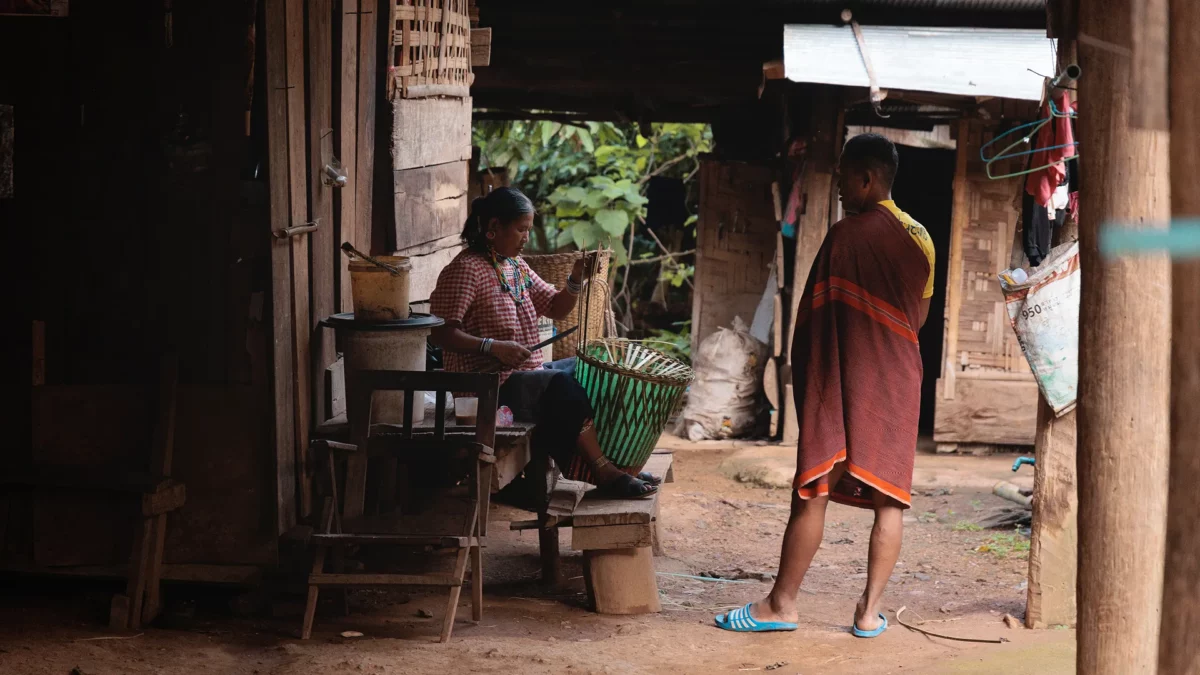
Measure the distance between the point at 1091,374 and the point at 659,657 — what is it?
2.24m

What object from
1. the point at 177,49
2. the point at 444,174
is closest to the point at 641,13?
the point at 444,174

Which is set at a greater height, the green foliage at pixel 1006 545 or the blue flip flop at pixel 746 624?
the blue flip flop at pixel 746 624

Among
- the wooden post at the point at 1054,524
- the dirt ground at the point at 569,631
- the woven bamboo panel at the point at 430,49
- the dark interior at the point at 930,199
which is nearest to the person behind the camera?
the dirt ground at the point at 569,631

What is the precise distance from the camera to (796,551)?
16.0 feet

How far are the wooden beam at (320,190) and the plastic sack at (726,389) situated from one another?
15.8ft

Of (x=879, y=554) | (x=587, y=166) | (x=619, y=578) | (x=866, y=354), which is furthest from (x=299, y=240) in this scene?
(x=587, y=166)

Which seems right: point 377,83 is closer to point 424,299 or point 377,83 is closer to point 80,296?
point 424,299

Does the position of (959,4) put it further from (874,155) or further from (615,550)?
(615,550)

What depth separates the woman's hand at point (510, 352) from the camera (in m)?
5.39

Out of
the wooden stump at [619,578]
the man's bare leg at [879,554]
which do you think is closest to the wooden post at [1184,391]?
the man's bare leg at [879,554]

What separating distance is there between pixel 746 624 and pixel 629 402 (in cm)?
110

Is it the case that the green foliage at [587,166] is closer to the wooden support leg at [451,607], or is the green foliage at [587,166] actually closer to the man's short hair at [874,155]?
the man's short hair at [874,155]

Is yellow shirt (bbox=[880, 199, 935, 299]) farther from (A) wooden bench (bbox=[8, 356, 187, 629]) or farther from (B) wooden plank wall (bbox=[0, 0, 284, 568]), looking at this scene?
(A) wooden bench (bbox=[8, 356, 187, 629])

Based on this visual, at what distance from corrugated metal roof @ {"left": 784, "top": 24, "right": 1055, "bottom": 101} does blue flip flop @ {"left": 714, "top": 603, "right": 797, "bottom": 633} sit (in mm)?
3589
